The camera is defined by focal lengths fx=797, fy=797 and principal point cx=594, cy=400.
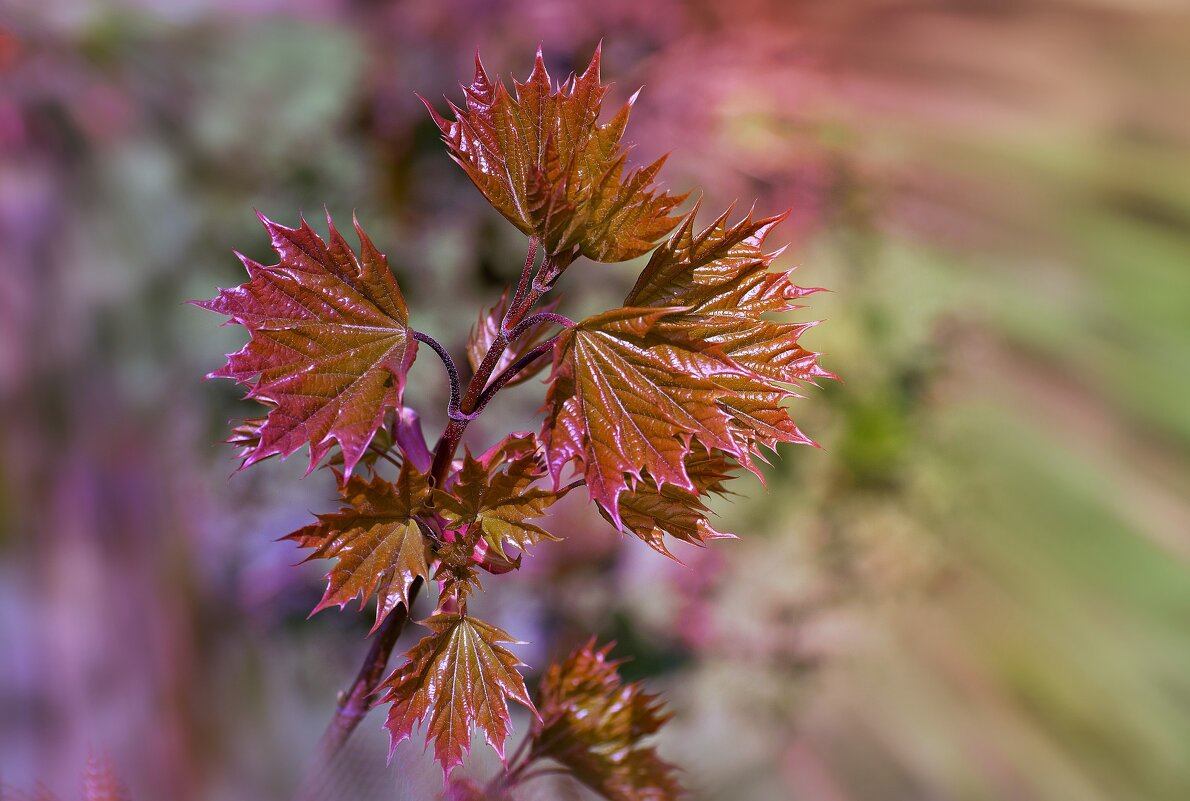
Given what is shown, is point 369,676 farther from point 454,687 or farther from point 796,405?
point 796,405

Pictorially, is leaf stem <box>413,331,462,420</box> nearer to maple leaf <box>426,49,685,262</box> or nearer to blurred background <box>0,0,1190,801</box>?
maple leaf <box>426,49,685,262</box>

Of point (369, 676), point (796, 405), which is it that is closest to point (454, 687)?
point (369, 676)

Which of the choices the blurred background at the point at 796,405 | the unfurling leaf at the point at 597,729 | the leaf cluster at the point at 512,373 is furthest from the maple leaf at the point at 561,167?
the blurred background at the point at 796,405

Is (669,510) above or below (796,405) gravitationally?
below

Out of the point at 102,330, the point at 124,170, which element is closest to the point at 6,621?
the point at 102,330

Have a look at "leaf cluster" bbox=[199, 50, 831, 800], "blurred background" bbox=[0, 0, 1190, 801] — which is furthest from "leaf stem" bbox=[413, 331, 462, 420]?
"blurred background" bbox=[0, 0, 1190, 801]

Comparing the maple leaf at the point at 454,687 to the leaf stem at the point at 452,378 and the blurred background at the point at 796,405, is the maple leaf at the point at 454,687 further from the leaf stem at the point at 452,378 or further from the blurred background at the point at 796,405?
the blurred background at the point at 796,405
